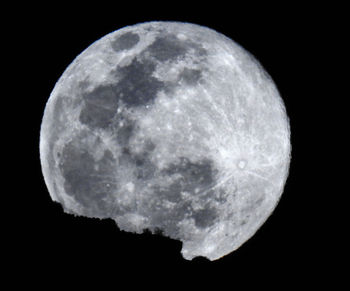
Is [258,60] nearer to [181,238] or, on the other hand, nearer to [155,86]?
[155,86]

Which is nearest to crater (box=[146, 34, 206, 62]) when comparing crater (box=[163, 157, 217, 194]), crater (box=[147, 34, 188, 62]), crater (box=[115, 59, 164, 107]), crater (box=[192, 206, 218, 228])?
crater (box=[147, 34, 188, 62])

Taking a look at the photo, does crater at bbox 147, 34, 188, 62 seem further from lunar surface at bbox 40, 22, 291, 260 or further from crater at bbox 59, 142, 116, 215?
crater at bbox 59, 142, 116, 215

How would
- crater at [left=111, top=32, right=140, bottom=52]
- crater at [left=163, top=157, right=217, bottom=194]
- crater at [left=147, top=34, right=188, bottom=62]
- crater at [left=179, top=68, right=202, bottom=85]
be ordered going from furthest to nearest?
crater at [left=111, top=32, right=140, bottom=52] < crater at [left=147, top=34, right=188, bottom=62] < crater at [left=179, top=68, right=202, bottom=85] < crater at [left=163, top=157, right=217, bottom=194]

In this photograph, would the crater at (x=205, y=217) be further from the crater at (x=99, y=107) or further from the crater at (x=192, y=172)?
the crater at (x=99, y=107)

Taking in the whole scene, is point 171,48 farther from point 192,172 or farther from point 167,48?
point 192,172

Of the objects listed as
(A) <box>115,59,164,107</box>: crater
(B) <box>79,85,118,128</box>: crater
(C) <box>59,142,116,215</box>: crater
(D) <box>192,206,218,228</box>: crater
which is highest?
(A) <box>115,59,164,107</box>: crater

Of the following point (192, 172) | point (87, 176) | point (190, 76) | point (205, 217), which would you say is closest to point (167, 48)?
point (190, 76)

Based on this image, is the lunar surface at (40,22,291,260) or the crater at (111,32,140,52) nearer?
the lunar surface at (40,22,291,260)

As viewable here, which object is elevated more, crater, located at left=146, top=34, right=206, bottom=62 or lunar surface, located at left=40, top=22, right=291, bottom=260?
crater, located at left=146, top=34, right=206, bottom=62
